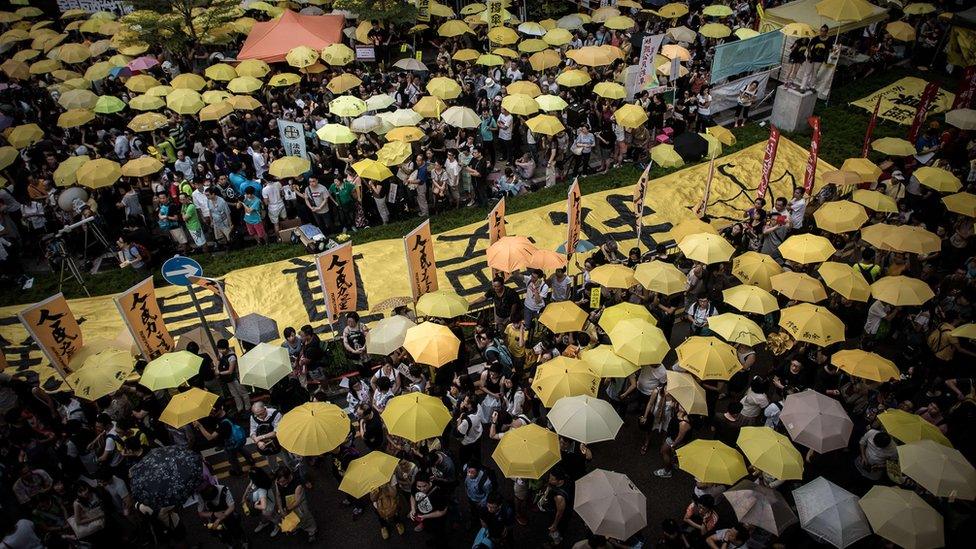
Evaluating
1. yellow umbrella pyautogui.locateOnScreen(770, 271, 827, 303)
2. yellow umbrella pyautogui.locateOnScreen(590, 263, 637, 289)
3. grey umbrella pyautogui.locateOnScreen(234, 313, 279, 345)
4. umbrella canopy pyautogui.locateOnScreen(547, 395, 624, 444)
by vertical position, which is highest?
umbrella canopy pyautogui.locateOnScreen(547, 395, 624, 444)

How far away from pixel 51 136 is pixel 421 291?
13.7 m

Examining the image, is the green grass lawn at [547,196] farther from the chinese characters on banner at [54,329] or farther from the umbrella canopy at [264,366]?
the umbrella canopy at [264,366]

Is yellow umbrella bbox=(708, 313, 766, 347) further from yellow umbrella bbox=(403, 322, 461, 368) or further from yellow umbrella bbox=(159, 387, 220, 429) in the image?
yellow umbrella bbox=(159, 387, 220, 429)

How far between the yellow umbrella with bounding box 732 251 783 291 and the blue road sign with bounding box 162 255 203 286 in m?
9.64

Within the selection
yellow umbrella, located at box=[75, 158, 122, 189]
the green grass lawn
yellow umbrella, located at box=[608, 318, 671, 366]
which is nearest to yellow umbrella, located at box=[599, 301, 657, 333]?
yellow umbrella, located at box=[608, 318, 671, 366]

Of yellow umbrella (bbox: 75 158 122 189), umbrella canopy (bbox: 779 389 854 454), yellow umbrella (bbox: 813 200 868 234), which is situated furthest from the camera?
yellow umbrella (bbox: 75 158 122 189)

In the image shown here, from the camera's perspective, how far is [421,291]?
495 inches

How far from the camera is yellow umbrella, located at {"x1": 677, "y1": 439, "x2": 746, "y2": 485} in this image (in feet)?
27.6

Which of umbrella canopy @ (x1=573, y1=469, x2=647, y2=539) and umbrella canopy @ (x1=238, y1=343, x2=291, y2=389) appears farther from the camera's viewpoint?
umbrella canopy @ (x1=238, y1=343, x2=291, y2=389)

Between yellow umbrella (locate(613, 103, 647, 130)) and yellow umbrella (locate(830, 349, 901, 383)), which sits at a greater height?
yellow umbrella (locate(613, 103, 647, 130))

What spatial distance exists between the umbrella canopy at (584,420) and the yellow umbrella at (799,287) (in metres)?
4.60

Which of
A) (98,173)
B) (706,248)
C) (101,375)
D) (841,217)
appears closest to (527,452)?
(706,248)

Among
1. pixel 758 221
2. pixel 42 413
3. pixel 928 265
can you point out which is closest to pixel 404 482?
pixel 42 413

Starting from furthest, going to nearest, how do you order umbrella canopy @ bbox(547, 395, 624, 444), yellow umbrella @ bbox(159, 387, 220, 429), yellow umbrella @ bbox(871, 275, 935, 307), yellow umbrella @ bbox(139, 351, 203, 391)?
yellow umbrella @ bbox(871, 275, 935, 307) → yellow umbrella @ bbox(139, 351, 203, 391) → yellow umbrella @ bbox(159, 387, 220, 429) → umbrella canopy @ bbox(547, 395, 624, 444)
